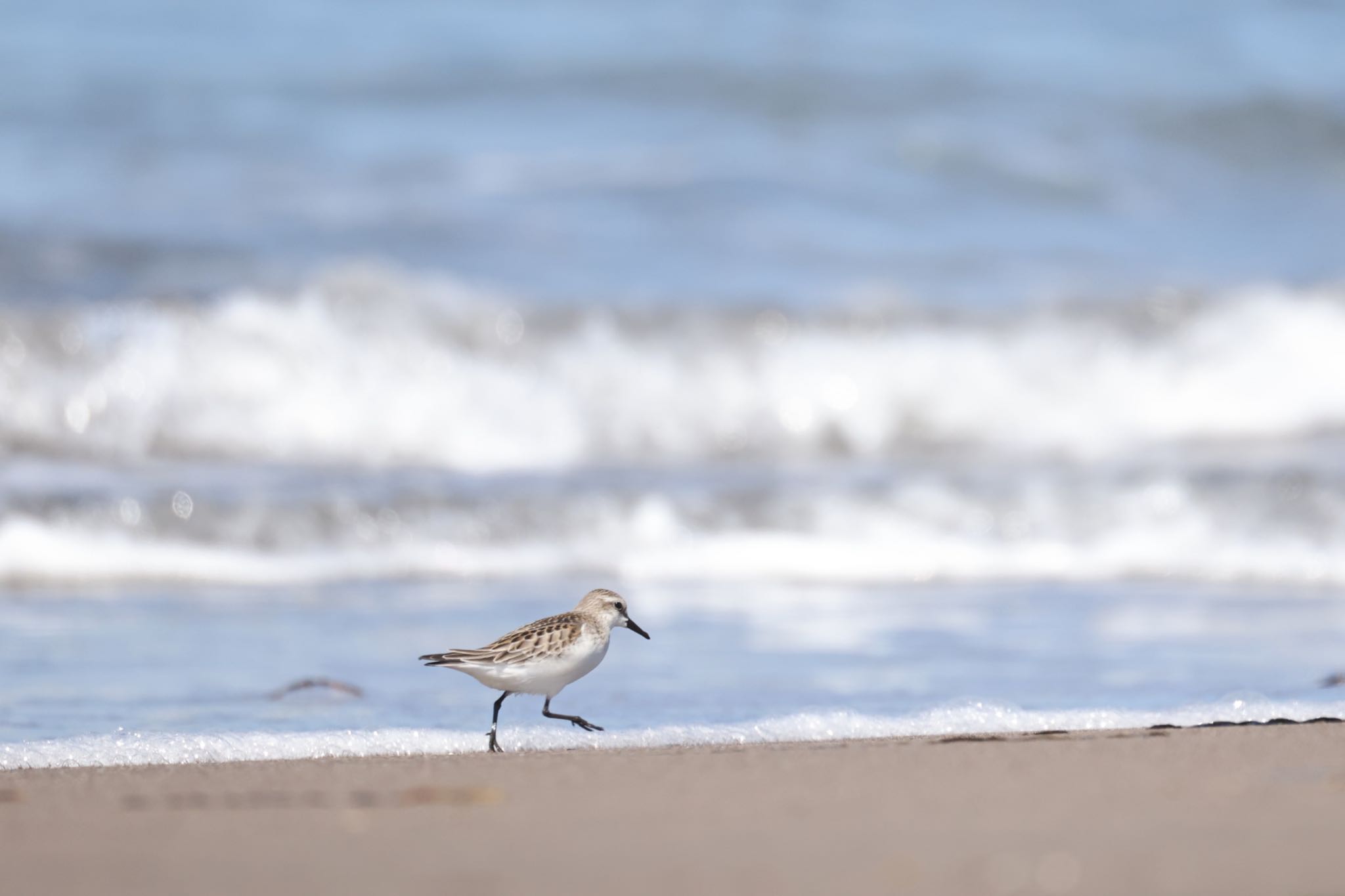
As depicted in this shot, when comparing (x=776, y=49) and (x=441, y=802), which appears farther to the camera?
(x=776, y=49)

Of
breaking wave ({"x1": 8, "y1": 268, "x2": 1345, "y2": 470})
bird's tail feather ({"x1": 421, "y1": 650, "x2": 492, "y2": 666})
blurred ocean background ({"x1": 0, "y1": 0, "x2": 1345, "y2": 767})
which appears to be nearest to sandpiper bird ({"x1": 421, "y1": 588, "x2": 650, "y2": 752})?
bird's tail feather ({"x1": 421, "y1": 650, "x2": 492, "y2": 666})

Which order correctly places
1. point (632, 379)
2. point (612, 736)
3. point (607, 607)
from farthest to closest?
1. point (632, 379)
2. point (607, 607)
3. point (612, 736)

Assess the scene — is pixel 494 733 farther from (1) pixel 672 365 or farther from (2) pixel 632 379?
(1) pixel 672 365

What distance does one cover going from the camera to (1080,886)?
2258 millimetres

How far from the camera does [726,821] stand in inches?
105

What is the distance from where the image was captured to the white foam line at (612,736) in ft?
11.3

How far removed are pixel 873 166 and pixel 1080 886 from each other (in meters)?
11.3

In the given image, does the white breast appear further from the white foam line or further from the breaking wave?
the breaking wave

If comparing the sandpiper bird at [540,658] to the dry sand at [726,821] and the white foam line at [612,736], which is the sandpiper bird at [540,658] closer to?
the white foam line at [612,736]

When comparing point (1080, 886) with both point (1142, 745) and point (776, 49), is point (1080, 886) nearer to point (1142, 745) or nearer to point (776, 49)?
point (1142, 745)

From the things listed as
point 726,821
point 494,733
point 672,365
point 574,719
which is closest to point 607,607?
point 574,719

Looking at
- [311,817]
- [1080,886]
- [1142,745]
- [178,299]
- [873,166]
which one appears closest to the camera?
[1080,886]

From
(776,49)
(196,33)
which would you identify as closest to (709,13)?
(776,49)

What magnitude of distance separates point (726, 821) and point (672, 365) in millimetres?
7181
